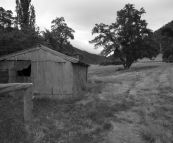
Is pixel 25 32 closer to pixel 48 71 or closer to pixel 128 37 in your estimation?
pixel 48 71

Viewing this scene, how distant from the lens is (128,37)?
3167 cm

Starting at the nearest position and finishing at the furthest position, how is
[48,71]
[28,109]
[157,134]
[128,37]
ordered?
[157,134]
[28,109]
[48,71]
[128,37]

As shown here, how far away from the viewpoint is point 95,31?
3231 centimetres

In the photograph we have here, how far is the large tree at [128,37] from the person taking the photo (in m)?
30.6

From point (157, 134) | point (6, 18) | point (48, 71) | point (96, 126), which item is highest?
point (6, 18)

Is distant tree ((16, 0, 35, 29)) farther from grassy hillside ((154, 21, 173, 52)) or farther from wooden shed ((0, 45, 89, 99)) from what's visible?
grassy hillside ((154, 21, 173, 52))

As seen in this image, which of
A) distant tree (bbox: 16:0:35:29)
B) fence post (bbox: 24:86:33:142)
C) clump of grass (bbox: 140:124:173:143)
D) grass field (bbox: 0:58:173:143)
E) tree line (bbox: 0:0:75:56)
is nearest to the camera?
clump of grass (bbox: 140:124:173:143)

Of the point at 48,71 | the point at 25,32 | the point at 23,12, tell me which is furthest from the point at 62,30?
the point at 48,71

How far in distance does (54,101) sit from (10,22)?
2351 cm

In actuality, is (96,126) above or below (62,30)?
below

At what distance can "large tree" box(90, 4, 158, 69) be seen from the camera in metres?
30.6

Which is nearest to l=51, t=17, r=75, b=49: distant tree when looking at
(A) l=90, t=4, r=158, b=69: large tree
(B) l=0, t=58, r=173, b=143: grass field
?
(A) l=90, t=4, r=158, b=69: large tree

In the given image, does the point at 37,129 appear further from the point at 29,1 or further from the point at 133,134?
the point at 29,1

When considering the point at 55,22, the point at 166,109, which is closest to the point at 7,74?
the point at 166,109
